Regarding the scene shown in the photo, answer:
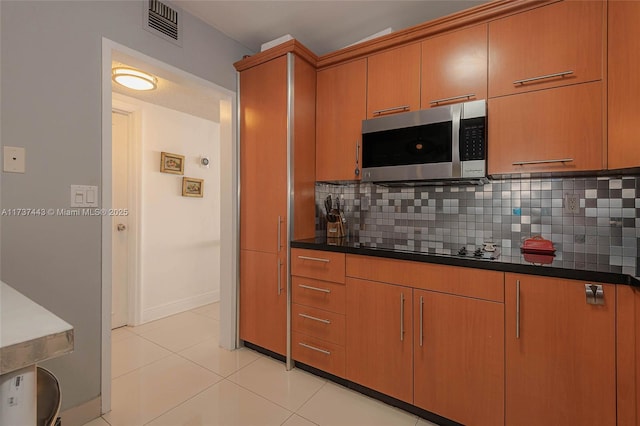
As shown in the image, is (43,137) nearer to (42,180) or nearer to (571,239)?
(42,180)

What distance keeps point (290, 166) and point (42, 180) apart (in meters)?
1.39

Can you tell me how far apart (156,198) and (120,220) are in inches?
15.9

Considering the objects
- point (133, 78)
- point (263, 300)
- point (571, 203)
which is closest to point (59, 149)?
point (133, 78)

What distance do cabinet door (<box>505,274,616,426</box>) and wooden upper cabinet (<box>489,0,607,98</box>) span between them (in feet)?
3.46

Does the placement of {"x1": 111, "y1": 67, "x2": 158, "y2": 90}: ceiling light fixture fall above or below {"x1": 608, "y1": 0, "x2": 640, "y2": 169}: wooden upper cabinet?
above

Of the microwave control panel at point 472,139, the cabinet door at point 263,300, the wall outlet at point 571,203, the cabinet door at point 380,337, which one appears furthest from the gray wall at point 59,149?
the wall outlet at point 571,203

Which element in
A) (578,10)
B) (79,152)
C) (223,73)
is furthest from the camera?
(223,73)

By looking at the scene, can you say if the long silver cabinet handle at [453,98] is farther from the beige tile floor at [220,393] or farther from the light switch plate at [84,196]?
the light switch plate at [84,196]

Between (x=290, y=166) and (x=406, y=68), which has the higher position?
(x=406, y=68)

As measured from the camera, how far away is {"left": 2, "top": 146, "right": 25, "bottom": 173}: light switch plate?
1.43m

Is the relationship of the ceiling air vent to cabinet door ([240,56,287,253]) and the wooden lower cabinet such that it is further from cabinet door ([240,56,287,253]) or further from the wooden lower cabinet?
the wooden lower cabinet

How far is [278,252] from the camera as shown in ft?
7.50

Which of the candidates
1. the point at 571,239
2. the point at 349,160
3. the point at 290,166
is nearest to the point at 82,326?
the point at 290,166

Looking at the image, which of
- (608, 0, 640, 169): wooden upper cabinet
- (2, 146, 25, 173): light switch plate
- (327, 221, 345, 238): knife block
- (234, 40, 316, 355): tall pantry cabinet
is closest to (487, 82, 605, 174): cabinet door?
(608, 0, 640, 169): wooden upper cabinet
